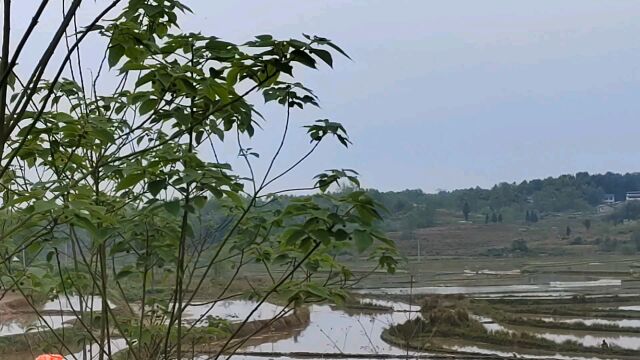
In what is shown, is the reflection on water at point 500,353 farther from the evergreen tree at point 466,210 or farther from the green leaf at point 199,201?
the green leaf at point 199,201

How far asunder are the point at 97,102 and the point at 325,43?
0.75m

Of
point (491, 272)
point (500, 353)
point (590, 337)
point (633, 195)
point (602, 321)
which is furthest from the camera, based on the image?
point (633, 195)

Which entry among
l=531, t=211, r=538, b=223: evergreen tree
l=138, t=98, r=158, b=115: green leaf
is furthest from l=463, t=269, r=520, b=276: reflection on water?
l=138, t=98, r=158, b=115: green leaf

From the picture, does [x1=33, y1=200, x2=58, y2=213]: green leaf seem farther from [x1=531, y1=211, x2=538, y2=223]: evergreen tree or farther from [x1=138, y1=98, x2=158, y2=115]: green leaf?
[x1=531, y1=211, x2=538, y2=223]: evergreen tree

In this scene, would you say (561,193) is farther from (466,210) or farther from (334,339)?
(334,339)

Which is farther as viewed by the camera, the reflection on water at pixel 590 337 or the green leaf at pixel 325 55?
the reflection on water at pixel 590 337

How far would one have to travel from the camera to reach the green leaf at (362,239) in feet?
2.86

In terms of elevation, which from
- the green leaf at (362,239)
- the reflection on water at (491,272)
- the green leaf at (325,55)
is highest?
the green leaf at (325,55)

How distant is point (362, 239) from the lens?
0.88 meters

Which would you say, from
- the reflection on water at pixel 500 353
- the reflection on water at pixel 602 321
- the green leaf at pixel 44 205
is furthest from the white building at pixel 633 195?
the green leaf at pixel 44 205

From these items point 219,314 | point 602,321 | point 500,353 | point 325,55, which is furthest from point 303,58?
point 602,321

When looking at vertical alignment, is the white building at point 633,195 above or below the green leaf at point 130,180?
above

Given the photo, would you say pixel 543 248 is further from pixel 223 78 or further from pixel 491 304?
pixel 223 78

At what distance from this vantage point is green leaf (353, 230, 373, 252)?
873 millimetres
